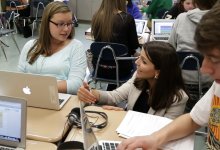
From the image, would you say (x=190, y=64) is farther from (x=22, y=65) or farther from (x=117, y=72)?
(x=22, y=65)

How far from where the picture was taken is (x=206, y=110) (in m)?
1.26

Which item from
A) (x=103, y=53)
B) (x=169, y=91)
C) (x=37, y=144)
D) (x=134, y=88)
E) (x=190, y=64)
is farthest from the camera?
(x=103, y=53)

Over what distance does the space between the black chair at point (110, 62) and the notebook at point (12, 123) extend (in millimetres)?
1688

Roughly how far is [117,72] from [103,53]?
0.75 ft

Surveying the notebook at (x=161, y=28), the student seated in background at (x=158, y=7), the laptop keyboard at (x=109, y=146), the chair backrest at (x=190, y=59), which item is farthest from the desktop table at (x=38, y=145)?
the student seated in background at (x=158, y=7)

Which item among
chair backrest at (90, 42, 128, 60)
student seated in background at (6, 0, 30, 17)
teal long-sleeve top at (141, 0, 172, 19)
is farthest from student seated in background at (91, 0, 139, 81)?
student seated in background at (6, 0, 30, 17)

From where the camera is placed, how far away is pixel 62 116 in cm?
162

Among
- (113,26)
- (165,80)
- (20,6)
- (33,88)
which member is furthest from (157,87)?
(20,6)

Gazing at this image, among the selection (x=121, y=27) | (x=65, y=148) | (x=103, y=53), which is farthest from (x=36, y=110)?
(x=121, y=27)

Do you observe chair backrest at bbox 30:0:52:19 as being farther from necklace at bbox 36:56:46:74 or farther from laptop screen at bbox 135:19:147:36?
necklace at bbox 36:56:46:74

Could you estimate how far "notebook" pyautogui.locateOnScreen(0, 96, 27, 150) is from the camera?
4.11ft

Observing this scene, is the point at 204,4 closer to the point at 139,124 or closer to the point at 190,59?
the point at 190,59

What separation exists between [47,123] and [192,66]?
→ 4.97 feet

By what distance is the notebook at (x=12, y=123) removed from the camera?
1.25 meters
